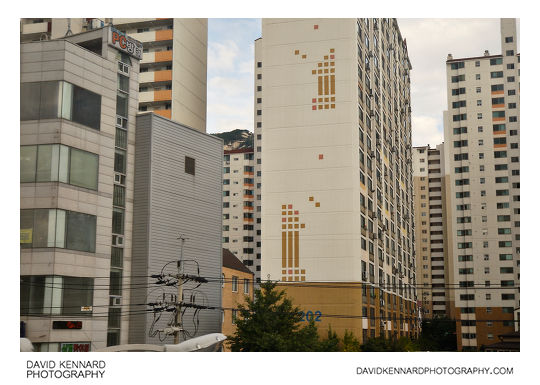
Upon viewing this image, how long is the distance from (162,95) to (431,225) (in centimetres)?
9676

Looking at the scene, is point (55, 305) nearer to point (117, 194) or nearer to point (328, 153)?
point (117, 194)

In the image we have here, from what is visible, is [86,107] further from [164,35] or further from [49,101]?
[164,35]

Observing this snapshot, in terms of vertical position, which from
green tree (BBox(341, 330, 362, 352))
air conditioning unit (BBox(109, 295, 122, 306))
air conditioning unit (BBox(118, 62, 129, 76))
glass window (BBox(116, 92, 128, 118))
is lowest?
green tree (BBox(341, 330, 362, 352))

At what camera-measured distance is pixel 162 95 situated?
5825cm

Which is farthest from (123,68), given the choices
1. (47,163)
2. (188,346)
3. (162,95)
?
(162,95)

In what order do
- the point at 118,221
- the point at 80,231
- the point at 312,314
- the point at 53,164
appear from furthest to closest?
1. the point at 312,314
2. the point at 118,221
3. the point at 80,231
4. the point at 53,164

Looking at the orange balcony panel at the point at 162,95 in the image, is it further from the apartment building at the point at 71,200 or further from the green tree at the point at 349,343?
the green tree at the point at 349,343

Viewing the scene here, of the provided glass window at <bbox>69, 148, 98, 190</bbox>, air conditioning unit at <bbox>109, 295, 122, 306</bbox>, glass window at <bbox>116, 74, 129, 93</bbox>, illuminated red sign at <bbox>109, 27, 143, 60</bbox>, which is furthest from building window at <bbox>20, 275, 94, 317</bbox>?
illuminated red sign at <bbox>109, 27, 143, 60</bbox>

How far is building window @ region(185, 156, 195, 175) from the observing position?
139 ft

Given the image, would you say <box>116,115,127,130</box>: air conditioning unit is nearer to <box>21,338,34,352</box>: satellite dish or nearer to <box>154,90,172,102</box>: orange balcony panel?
<box>21,338,34,352</box>: satellite dish

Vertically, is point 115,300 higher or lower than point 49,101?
lower

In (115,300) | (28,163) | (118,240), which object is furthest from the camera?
(118,240)

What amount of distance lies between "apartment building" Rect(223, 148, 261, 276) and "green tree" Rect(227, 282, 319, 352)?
63.0 metres

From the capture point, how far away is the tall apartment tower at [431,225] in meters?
135
